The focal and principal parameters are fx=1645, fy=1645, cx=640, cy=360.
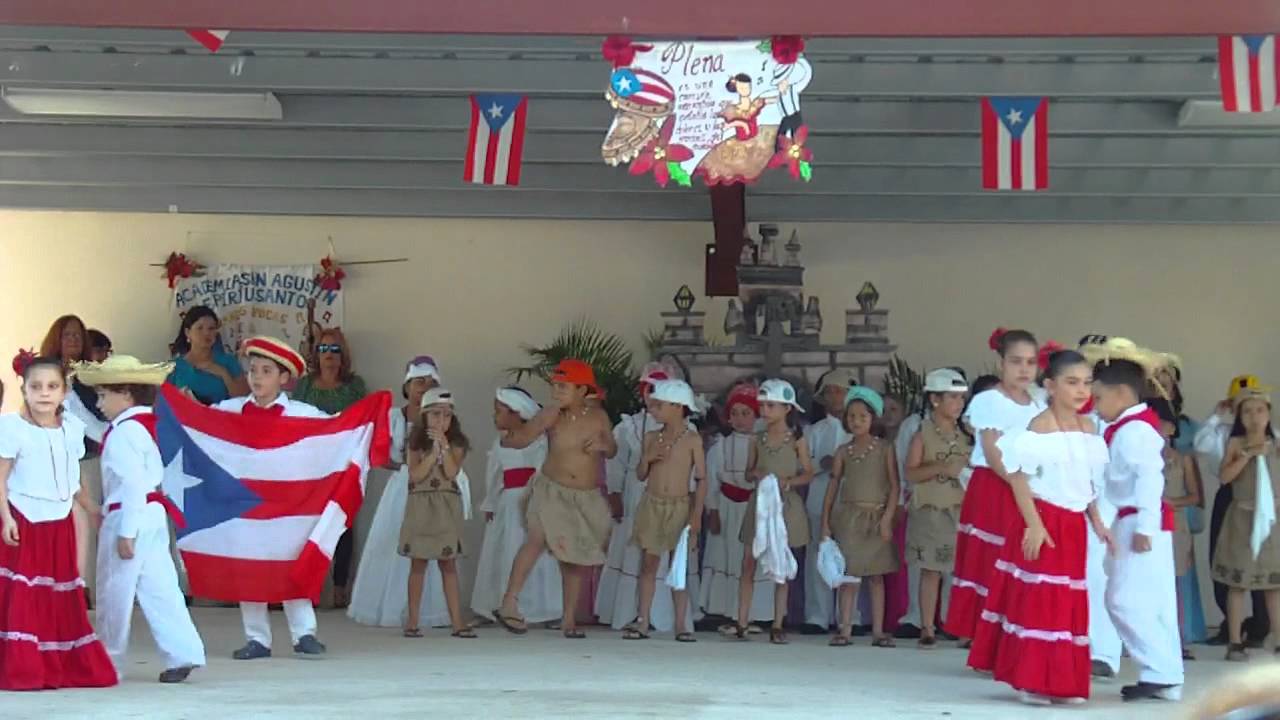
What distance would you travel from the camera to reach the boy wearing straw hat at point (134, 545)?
7.36 meters

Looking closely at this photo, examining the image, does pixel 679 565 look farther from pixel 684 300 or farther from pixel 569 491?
pixel 684 300

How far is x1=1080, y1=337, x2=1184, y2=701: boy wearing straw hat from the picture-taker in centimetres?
716

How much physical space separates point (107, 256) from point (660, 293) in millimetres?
4155

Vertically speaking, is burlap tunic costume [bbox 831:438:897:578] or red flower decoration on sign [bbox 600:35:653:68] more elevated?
red flower decoration on sign [bbox 600:35:653:68]

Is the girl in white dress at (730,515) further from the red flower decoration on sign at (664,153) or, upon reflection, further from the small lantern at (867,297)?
the red flower decoration on sign at (664,153)

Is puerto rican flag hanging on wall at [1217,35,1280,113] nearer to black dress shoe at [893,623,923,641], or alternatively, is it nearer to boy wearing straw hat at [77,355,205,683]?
black dress shoe at [893,623,923,641]

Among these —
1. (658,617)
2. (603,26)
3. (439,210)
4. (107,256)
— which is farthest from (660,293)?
(603,26)

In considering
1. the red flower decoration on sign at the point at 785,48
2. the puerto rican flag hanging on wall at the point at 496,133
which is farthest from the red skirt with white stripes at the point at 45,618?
the red flower decoration on sign at the point at 785,48

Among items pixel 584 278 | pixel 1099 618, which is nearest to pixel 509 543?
pixel 584 278

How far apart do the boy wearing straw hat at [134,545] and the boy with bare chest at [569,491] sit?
264 cm

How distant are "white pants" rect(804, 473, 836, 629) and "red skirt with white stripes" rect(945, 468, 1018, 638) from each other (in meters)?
2.17

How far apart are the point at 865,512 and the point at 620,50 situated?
3.77m

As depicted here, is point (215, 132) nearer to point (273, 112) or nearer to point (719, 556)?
point (273, 112)

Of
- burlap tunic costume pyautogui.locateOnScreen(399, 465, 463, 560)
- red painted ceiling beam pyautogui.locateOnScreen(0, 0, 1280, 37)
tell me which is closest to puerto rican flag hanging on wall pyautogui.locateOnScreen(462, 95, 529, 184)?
burlap tunic costume pyautogui.locateOnScreen(399, 465, 463, 560)
